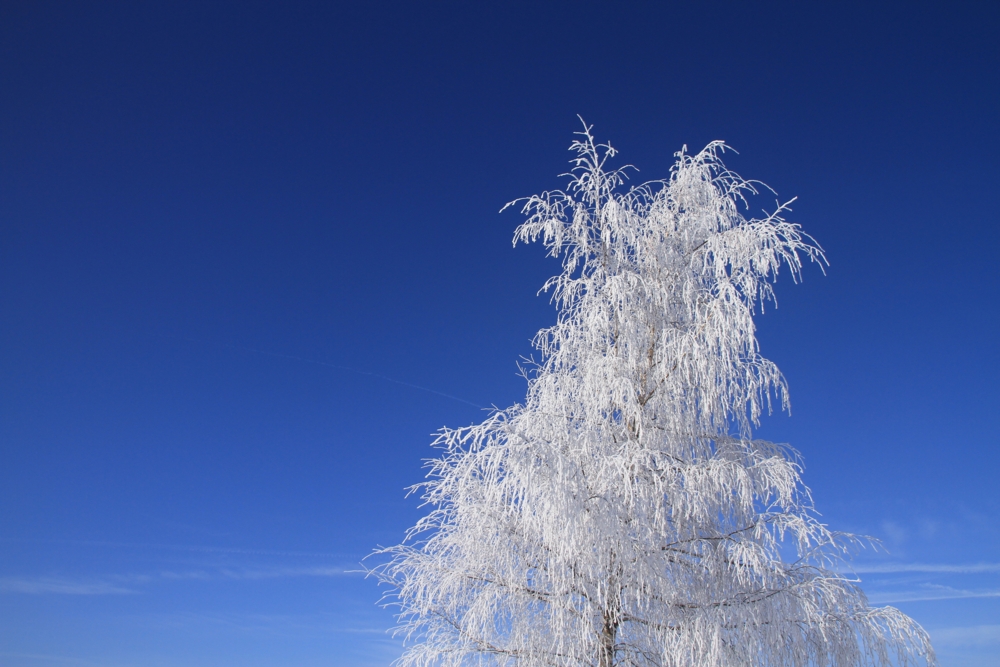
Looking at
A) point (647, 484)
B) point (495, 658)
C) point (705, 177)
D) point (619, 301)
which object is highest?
point (705, 177)

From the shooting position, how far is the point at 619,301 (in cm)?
814

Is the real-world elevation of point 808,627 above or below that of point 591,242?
below

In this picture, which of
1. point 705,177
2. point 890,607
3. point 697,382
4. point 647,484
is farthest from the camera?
point 705,177

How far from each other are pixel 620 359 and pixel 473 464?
1923mm

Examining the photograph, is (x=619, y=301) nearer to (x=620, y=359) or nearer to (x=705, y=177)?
(x=620, y=359)

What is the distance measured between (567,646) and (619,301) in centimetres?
360

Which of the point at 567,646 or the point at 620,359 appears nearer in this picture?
the point at 567,646

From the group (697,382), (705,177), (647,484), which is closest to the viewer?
(647,484)

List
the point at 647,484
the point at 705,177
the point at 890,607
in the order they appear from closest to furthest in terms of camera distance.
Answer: the point at 890,607, the point at 647,484, the point at 705,177

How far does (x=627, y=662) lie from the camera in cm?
725

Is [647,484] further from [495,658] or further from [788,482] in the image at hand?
[495,658]

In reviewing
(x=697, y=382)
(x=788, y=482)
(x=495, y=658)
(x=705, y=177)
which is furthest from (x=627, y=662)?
(x=705, y=177)

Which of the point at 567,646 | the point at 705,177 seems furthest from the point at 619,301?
the point at 567,646

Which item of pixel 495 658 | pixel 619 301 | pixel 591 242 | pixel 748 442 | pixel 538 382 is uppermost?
pixel 591 242
